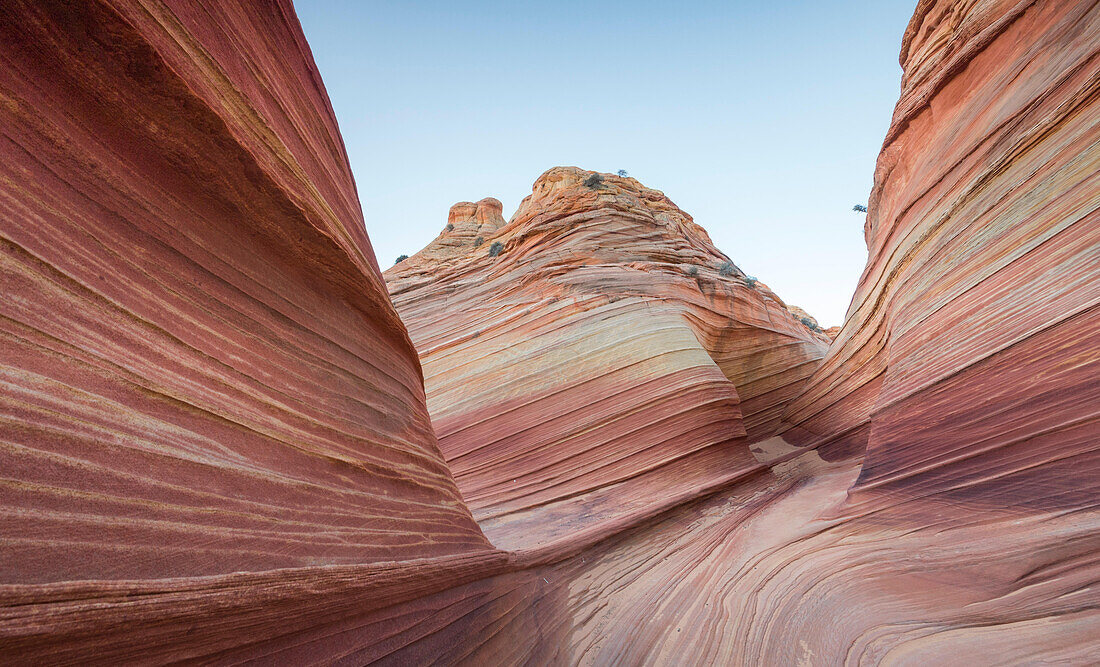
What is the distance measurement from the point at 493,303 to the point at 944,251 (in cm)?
683

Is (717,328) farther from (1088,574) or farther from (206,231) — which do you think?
(206,231)

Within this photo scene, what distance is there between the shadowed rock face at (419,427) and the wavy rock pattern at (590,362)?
81 millimetres

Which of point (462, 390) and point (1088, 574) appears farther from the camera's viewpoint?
point (462, 390)

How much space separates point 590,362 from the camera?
7.39 meters

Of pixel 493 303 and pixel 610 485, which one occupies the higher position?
pixel 493 303

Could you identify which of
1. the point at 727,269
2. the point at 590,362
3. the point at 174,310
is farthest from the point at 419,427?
the point at 727,269

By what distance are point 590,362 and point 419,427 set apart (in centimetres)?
438

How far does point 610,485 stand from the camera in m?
6.21

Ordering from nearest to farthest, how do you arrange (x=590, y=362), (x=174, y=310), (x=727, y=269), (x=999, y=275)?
(x=174, y=310), (x=999, y=275), (x=590, y=362), (x=727, y=269)

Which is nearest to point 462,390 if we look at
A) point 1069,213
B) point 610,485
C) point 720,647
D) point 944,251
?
point 610,485

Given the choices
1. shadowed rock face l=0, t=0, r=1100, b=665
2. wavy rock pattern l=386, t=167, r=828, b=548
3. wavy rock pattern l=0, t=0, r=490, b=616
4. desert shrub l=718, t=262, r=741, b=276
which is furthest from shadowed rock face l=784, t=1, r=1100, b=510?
desert shrub l=718, t=262, r=741, b=276

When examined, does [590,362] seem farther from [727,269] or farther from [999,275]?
[727,269]

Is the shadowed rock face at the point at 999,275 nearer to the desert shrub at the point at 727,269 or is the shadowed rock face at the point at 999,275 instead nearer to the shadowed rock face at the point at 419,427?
the shadowed rock face at the point at 419,427

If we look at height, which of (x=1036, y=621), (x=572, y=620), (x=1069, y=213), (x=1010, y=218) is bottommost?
(x=1036, y=621)
